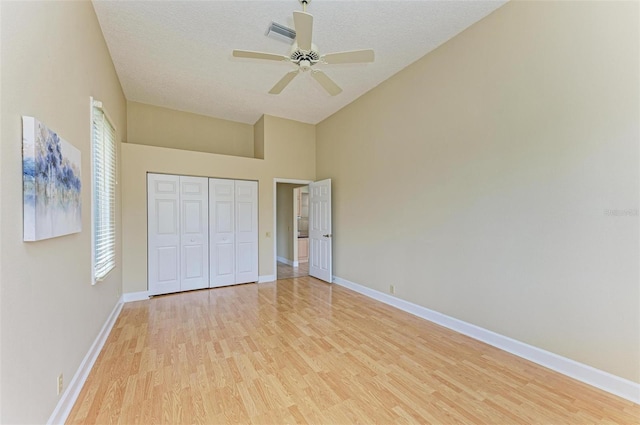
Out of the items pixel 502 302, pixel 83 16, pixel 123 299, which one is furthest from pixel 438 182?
pixel 123 299

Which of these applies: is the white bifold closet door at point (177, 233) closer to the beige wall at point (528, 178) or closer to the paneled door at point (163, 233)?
the paneled door at point (163, 233)

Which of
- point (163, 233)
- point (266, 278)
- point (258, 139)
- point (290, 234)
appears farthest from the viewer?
point (290, 234)

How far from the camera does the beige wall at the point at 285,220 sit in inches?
284

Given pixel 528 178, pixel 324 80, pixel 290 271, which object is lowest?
pixel 290 271

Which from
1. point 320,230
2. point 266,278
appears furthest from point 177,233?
point 320,230

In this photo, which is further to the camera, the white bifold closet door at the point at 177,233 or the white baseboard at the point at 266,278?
the white baseboard at the point at 266,278

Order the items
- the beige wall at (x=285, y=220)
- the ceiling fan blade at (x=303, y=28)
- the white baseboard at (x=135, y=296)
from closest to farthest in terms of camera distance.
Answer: the ceiling fan blade at (x=303, y=28) < the white baseboard at (x=135, y=296) < the beige wall at (x=285, y=220)

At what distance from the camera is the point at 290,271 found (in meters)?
6.41

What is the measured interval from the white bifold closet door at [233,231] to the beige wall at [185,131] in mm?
1112

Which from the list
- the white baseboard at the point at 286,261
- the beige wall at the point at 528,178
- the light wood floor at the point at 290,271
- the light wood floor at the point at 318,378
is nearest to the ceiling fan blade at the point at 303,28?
the beige wall at the point at 528,178

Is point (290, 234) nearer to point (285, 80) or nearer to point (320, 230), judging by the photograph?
point (320, 230)

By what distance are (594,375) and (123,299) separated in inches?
221

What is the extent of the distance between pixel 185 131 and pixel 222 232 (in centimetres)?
220

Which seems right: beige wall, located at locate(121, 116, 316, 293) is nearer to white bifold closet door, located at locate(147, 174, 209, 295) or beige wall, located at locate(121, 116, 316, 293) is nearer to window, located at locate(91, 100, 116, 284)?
white bifold closet door, located at locate(147, 174, 209, 295)
